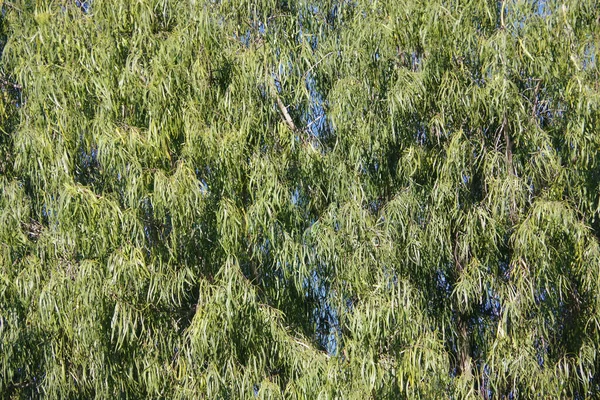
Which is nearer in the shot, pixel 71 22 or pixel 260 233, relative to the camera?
pixel 260 233

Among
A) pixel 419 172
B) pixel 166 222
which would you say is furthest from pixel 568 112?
pixel 166 222

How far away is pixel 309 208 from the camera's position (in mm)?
5754

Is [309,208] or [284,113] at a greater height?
[284,113]

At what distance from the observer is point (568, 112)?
5.55m

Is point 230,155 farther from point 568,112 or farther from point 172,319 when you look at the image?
point 568,112

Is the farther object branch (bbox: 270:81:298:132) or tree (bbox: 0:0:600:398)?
branch (bbox: 270:81:298:132)

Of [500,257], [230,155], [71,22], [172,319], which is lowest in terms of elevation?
[172,319]

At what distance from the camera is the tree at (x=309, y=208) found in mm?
5348

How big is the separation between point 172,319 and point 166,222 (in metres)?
0.50

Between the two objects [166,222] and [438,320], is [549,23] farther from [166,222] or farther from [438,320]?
[166,222]

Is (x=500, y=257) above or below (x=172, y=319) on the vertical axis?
above

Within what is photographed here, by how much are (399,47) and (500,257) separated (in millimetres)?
1241

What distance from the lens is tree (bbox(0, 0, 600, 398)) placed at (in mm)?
5348

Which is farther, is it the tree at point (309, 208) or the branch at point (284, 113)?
the branch at point (284, 113)
